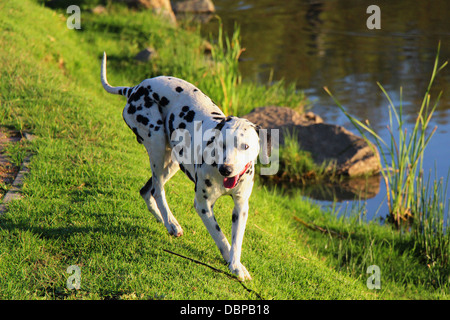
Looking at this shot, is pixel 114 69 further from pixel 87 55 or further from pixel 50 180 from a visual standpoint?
pixel 50 180

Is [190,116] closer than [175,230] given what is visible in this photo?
Yes

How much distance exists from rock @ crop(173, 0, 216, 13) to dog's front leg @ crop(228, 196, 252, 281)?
52.1 feet

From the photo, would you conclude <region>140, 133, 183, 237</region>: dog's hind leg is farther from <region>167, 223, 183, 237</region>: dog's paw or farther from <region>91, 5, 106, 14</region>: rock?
<region>91, 5, 106, 14</region>: rock

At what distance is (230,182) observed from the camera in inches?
157

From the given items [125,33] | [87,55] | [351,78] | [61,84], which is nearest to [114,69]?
[87,55]

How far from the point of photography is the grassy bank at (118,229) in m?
4.35

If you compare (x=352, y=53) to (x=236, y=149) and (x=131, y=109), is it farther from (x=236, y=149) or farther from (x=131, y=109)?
(x=236, y=149)

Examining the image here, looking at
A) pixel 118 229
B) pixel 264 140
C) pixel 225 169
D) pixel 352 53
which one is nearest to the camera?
pixel 225 169

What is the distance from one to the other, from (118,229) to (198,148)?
1.28 m

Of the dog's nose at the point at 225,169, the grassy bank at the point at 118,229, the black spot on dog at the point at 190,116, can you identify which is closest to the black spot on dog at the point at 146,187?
the grassy bank at the point at 118,229

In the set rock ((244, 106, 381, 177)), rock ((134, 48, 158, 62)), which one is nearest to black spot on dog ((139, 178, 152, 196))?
rock ((244, 106, 381, 177))

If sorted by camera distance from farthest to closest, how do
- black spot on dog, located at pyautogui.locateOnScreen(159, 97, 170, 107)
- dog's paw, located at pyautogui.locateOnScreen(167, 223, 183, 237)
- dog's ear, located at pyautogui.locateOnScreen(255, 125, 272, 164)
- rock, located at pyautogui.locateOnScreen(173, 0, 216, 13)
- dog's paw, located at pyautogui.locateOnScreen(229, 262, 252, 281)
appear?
1. rock, located at pyautogui.locateOnScreen(173, 0, 216, 13)
2. dog's paw, located at pyautogui.locateOnScreen(167, 223, 183, 237)
3. black spot on dog, located at pyautogui.locateOnScreen(159, 97, 170, 107)
4. dog's paw, located at pyautogui.locateOnScreen(229, 262, 252, 281)
5. dog's ear, located at pyautogui.locateOnScreen(255, 125, 272, 164)

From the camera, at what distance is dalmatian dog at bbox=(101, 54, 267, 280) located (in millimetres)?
3982

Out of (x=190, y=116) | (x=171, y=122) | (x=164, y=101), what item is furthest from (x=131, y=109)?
(x=190, y=116)
